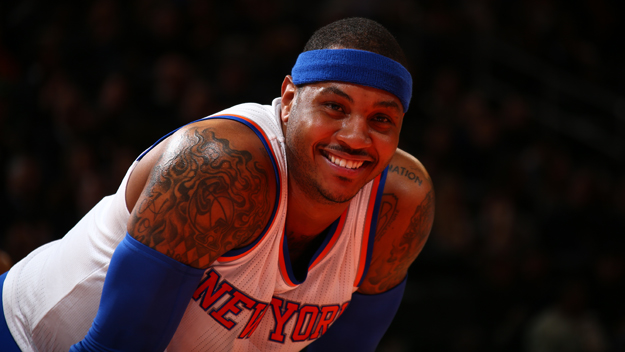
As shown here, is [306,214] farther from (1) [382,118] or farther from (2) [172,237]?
(2) [172,237]

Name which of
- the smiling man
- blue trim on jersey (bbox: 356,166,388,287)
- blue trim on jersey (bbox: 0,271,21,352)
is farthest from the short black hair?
blue trim on jersey (bbox: 0,271,21,352)

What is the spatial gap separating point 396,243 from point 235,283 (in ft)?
1.87

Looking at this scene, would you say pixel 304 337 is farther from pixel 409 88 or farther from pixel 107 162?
pixel 107 162

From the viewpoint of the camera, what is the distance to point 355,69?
1597mm

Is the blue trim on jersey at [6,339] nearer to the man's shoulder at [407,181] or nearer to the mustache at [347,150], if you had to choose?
the mustache at [347,150]

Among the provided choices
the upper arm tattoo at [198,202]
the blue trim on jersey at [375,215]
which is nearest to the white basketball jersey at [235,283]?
the blue trim on jersey at [375,215]

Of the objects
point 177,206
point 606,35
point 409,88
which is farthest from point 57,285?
point 606,35

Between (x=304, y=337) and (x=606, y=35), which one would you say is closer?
(x=304, y=337)

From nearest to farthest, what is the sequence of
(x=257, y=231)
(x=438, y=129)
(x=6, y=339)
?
1. (x=257, y=231)
2. (x=6, y=339)
3. (x=438, y=129)

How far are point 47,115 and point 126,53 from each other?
74cm

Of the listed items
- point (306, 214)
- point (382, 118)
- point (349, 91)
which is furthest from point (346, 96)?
point (306, 214)

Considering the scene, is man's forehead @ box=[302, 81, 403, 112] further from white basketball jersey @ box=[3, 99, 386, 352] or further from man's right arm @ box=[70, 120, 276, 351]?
man's right arm @ box=[70, 120, 276, 351]

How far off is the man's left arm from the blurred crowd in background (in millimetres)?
2389

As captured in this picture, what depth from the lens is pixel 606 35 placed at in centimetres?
720
